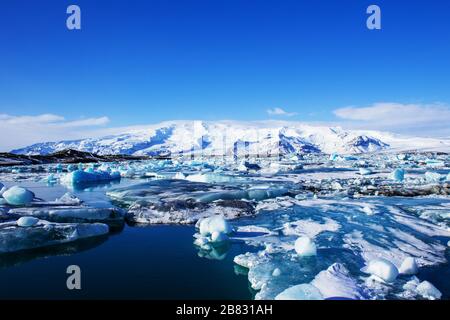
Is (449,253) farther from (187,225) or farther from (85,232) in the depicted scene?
(85,232)

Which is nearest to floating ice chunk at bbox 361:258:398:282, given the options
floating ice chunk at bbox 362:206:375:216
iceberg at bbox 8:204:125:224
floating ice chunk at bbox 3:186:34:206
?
A: floating ice chunk at bbox 362:206:375:216

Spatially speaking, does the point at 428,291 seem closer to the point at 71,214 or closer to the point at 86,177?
the point at 71,214

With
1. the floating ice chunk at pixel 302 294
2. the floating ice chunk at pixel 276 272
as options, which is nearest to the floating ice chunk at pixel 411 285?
the floating ice chunk at pixel 302 294

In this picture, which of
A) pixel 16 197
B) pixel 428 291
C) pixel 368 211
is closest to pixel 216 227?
pixel 428 291

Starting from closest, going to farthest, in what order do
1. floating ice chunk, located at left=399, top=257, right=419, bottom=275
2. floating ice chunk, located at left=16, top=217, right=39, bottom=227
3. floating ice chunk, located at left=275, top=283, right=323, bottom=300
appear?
floating ice chunk, located at left=275, top=283, right=323, bottom=300, floating ice chunk, located at left=399, top=257, right=419, bottom=275, floating ice chunk, located at left=16, top=217, right=39, bottom=227

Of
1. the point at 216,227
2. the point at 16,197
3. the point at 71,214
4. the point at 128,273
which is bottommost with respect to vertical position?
the point at 128,273
